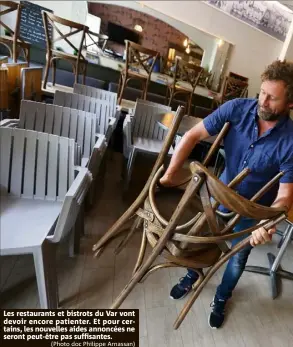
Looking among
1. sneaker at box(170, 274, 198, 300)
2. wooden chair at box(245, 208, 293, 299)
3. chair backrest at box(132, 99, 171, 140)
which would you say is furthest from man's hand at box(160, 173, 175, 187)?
chair backrest at box(132, 99, 171, 140)

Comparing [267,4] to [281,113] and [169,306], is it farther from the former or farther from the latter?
[169,306]

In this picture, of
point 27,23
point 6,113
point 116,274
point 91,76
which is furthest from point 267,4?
point 116,274

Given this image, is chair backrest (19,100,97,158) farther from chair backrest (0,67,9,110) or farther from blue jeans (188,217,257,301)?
blue jeans (188,217,257,301)

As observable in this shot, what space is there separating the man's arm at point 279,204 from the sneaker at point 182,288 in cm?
71

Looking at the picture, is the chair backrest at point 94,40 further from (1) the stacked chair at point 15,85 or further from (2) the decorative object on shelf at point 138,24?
(2) the decorative object on shelf at point 138,24

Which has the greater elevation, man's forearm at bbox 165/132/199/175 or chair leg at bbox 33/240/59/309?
man's forearm at bbox 165/132/199/175

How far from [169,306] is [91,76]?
412cm

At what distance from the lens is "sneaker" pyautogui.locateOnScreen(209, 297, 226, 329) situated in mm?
1397

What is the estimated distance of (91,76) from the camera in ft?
14.7

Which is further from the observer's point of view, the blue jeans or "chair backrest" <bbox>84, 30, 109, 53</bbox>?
"chair backrest" <bbox>84, 30, 109, 53</bbox>

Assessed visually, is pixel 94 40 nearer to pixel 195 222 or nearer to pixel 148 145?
pixel 148 145

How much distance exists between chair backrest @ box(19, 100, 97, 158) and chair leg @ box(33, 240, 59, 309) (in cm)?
84

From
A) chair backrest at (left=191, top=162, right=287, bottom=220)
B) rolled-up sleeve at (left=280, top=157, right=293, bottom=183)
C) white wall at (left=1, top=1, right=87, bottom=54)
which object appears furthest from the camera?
white wall at (left=1, top=1, right=87, bottom=54)

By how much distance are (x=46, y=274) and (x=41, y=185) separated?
0.44 meters
